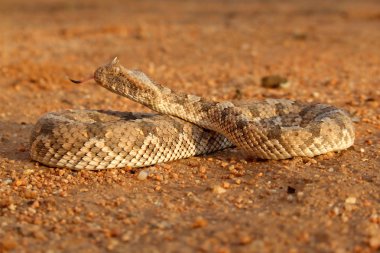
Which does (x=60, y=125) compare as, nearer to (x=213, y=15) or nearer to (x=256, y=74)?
(x=256, y=74)

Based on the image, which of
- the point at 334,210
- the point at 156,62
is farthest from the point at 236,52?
the point at 334,210

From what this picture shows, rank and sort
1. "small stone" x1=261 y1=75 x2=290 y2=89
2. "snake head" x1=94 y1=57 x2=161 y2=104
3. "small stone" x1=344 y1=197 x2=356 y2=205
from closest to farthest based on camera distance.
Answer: "small stone" x1=344 y1=197 x2=356 y2=205
"snake head" x1=94 y1=57 x2=161 y2=104
"small stone" x1=261 y1=75 x2=290 y2=89

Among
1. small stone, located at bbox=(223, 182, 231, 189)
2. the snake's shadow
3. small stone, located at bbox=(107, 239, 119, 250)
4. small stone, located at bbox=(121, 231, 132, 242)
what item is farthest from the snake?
small stone, located at bbox=(107, 239, 119, 250)

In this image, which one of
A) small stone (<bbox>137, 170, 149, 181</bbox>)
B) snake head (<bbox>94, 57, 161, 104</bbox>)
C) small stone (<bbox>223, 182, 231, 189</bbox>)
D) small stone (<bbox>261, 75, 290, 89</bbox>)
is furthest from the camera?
small stone (<bbox>261, 75, 290, 89</bbox>)

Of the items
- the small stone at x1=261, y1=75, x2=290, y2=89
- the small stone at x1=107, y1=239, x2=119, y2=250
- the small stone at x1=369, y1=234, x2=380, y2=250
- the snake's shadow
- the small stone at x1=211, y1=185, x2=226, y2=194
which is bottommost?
the snake's shadow

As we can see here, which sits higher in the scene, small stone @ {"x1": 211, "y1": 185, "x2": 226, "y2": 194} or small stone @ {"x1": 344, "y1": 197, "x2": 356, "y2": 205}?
small stone @ {"x1": 344, "y1": 197, "x2": 356, "y2": 205}

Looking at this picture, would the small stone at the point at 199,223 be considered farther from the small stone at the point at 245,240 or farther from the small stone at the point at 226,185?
the small stone at the point at 226,185

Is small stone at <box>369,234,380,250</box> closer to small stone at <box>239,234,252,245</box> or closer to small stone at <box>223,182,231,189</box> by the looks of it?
small stone at <box>239,234,252,245</box>
